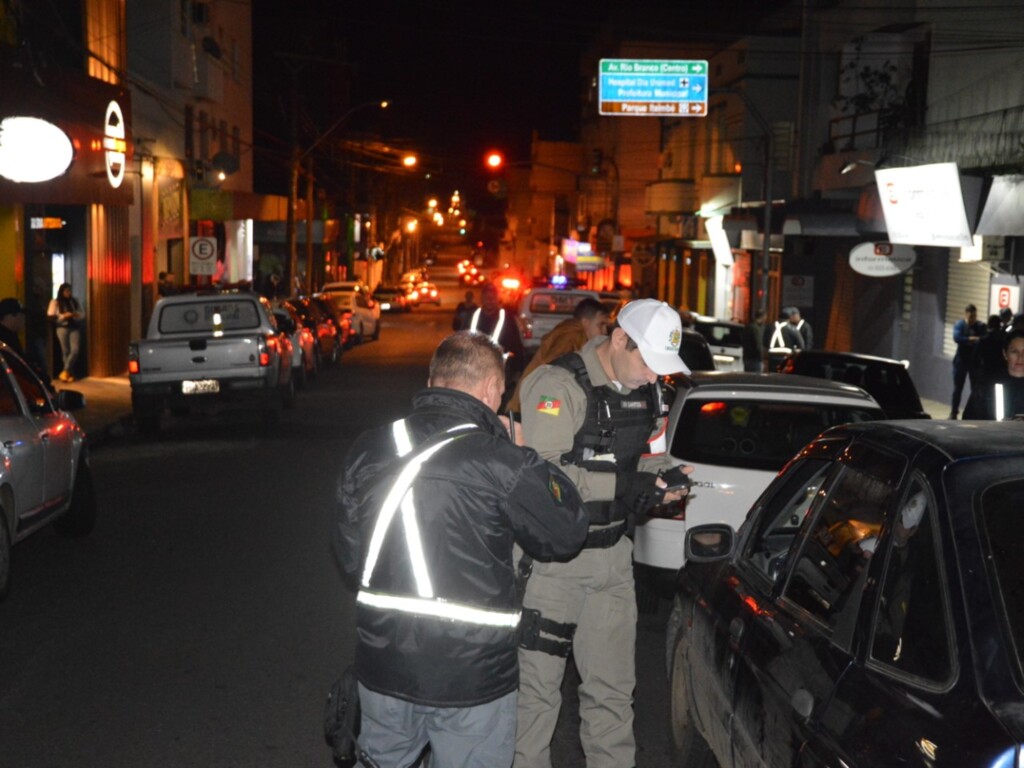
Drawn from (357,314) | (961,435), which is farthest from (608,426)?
(357,314)

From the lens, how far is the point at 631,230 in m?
58.4

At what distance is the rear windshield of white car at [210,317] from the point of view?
1925 cm

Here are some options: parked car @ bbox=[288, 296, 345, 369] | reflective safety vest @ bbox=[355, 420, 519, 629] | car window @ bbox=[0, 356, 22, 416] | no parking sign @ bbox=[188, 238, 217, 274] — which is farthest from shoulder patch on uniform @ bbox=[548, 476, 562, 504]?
no parking sign @ bbox=[188, 238, 217, 274]

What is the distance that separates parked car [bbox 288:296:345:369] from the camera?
2803cm

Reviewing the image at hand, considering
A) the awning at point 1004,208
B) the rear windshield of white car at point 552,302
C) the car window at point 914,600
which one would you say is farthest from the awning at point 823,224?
the car window at point 914,600

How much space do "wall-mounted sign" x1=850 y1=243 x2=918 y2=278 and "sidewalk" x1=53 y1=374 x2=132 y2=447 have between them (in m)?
12.4

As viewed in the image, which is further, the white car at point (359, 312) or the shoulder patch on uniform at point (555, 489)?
the white car at point (359, 312)

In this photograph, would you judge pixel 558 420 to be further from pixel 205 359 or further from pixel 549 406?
pixel 205 359

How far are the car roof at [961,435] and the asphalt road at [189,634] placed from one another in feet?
8.67

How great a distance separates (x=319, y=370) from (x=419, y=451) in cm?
2579

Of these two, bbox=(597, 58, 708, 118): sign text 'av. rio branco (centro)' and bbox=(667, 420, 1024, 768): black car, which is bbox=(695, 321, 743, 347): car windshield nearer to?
bbox=(597, 58, 708, 118): sign text 'av. rio branco (centro)'

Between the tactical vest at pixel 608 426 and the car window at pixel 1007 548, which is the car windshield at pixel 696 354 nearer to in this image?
the tactical vest at pixel 608 426

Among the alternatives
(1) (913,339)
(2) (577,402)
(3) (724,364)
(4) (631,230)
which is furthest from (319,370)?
(4) (631,230)

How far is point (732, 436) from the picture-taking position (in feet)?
26.8
